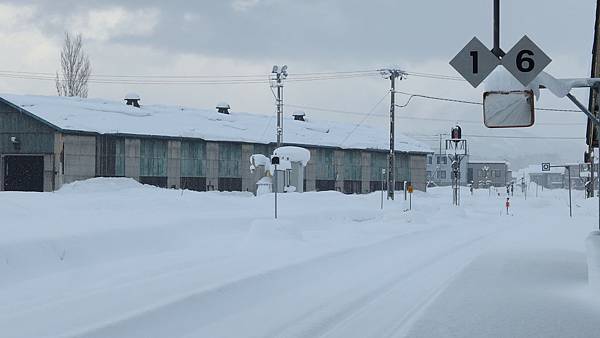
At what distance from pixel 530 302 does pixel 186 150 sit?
49.9 meters

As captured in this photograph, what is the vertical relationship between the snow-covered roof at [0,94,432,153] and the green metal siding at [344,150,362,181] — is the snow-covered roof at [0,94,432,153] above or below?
above

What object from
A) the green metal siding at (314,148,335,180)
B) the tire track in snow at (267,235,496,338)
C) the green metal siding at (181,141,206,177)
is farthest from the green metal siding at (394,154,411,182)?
the tire track in snow at (267,235,496,338)

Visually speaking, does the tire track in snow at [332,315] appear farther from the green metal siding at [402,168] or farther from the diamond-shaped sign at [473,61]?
the green metal siding at [402,168]

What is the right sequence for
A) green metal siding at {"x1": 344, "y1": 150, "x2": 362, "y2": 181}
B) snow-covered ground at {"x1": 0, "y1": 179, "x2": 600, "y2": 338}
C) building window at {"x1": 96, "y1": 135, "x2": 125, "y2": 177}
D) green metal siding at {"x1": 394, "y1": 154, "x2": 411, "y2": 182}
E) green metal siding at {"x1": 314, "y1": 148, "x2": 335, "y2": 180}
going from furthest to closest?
green metal siding at {"x1": 394, "y1": 154, "x2": 411, "y2": 182} < green metal siding at {"x1": 344, "y1": 150, "x2": 362, "y2": 181} < green metal siding at {"x1": 314, "y1": 148, "x2": 335, "y2": 180} < building window at {"x1": 96, "y1": 135, "x2": 125, "y2": 177} < snow-covered ground at {"x1": 0, "y1": 179, "x2": 600, "y2": 338}

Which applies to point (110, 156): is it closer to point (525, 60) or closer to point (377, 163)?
point (377, 163)

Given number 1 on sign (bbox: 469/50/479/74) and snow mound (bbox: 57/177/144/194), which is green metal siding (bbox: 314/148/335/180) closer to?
snow mound (bbox: 57/177/144/194)

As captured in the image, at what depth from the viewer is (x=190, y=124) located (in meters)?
63.8

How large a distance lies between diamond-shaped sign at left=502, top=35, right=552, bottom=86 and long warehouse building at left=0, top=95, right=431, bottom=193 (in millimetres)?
43940

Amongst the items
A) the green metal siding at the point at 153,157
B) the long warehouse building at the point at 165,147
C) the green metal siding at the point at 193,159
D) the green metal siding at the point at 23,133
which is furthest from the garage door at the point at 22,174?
the green metal siding at the point at 193,159

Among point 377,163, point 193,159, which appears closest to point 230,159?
point 193,159

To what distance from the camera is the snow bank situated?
37.8ft

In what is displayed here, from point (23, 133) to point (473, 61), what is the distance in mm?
46760

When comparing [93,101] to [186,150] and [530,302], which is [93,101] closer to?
[186,150]

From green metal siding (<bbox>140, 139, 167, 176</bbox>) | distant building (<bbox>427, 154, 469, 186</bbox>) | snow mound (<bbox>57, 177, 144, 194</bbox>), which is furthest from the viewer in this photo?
distant building (<bbox>427, 154, 469, 186</bbox>)
